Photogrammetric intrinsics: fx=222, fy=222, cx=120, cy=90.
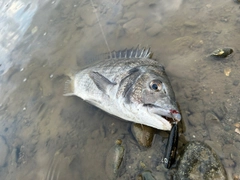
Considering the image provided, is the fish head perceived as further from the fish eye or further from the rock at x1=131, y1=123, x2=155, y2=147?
the rock at x1=131, y1=123, x2=155, y2=147

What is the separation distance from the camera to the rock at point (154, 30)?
4850mm

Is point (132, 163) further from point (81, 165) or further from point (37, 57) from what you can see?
point (37, 57)

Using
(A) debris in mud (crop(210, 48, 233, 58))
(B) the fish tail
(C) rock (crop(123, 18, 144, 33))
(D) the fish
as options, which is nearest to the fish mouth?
(D) the fish

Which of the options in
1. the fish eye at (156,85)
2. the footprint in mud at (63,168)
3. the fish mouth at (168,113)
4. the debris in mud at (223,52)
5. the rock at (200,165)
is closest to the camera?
the rock at (200,165)

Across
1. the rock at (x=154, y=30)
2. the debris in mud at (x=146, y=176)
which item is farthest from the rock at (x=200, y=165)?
the rock at (x=154, y=30)

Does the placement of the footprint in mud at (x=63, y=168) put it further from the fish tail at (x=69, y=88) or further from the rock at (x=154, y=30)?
the rock at (x=154, y=30)

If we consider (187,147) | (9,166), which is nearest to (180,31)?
(187,147)

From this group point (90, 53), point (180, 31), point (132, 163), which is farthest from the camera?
point (90, 53)

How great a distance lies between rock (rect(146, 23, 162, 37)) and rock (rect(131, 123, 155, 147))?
2.39 m

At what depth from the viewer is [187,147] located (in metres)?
2.77

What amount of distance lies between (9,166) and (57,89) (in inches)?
66.9

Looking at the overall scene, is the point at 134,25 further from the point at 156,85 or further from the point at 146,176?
the point at 146,176

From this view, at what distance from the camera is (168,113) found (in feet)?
8.78

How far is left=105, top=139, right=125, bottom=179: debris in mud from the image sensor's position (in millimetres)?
3068
